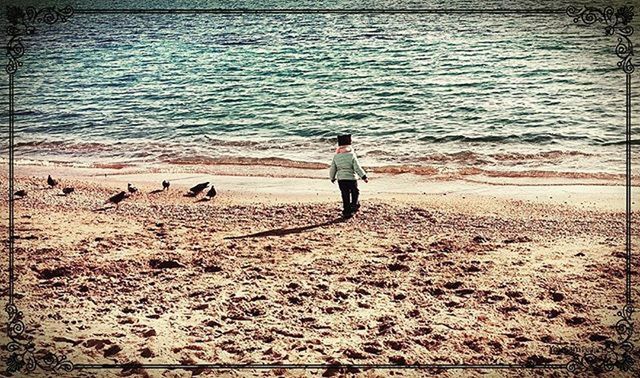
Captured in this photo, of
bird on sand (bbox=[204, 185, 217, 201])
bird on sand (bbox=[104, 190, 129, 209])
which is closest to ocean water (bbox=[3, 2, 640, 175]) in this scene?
bird on sand (bbox=[204, 185, 217, 201])

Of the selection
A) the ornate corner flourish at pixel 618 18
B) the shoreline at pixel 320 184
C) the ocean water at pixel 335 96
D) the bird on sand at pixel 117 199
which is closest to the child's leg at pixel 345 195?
the shoreline at pixel 320 184

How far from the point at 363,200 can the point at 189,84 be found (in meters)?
27.9

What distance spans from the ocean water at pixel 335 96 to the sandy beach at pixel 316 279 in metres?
8.51

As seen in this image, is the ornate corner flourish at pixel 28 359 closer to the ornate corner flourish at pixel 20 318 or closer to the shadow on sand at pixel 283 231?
the ornate corner flourish at pixel 20 318

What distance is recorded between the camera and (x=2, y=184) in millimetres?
17047

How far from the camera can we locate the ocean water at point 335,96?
985 inches

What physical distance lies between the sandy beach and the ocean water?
8513 millimetres

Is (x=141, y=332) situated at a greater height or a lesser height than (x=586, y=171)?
greater

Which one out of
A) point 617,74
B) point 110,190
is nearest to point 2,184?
point 110,190

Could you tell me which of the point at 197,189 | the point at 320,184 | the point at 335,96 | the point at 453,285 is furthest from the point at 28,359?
the point at 335,96

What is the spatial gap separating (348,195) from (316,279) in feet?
13.0

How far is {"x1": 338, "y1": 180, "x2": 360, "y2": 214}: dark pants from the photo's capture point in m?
13.6

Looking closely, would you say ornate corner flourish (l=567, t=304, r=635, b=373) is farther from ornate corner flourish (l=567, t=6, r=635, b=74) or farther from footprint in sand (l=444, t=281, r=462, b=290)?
ornate corner flourish (l=567, t=6, r=635, b=74)

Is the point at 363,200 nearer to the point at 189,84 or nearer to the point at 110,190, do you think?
the point at 110,190
